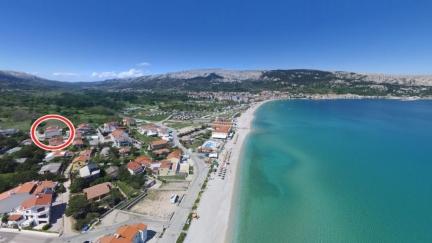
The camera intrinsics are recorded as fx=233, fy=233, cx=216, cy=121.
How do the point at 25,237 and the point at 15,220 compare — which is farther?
the point at 15,220

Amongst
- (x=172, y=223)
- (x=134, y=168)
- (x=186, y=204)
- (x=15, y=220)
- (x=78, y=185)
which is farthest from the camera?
(x=134, y=168)

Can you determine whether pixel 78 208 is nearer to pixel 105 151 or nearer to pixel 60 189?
pixel 60 189

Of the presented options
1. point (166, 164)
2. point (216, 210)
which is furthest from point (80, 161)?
point (216, 210)

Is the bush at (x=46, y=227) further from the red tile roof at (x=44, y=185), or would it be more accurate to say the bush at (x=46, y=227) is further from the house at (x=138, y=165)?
the house at (x=138, y=165)

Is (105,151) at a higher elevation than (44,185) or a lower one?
lower

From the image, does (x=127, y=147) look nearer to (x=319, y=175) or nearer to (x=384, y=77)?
(x=319, y=175)

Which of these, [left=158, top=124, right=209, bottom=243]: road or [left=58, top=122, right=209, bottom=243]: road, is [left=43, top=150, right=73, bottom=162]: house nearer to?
[left=158, top=124, right=209, bottom=243]: road

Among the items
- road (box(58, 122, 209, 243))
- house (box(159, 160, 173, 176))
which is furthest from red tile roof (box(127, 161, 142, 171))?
road (box(58, 122, 209, 243))
